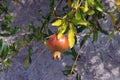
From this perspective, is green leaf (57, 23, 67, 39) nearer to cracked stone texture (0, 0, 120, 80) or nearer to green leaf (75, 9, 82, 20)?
green leaf (75, 9, 82, 20)

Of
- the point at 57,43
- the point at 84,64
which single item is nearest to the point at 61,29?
the point at 57,43

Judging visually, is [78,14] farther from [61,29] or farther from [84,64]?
[84,64]

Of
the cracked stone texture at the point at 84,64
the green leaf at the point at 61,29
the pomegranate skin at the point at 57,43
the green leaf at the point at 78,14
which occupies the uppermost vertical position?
the green leaf at the point at 78,14

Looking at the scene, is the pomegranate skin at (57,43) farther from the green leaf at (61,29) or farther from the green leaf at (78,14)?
the green leaf at (78,14)

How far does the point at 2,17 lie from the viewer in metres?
2.39

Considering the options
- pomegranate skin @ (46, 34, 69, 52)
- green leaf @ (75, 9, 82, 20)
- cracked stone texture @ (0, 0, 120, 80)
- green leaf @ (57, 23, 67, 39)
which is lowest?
cracked stone texture @ (0, 0, 120, 80)

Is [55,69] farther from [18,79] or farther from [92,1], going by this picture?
[92,1]

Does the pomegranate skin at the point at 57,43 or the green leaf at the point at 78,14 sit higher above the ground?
the green leaf at the point at 78,14

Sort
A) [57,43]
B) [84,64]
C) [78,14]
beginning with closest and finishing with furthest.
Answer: [57,43]
[78,14]
[84,64]

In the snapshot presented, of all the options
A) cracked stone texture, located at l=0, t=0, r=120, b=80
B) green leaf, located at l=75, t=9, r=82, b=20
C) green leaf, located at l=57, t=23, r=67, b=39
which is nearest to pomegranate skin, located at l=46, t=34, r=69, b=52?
green leaf, located at l=57, t=23, r=67, b=39

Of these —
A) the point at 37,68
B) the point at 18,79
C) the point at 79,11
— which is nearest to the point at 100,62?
the point at 37,68

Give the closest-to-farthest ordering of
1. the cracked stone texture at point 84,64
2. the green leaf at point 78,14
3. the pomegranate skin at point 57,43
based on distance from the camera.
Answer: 1. the pomegranate skin at point 57,43
2. the green leaf at point 78,14
3. the cracked stone texture at point 84,64

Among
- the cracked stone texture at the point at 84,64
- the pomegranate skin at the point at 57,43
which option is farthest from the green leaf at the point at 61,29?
the cracked stone texture at the point at 84,64

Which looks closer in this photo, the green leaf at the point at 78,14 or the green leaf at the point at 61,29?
the green leaf at the point at 61,29
